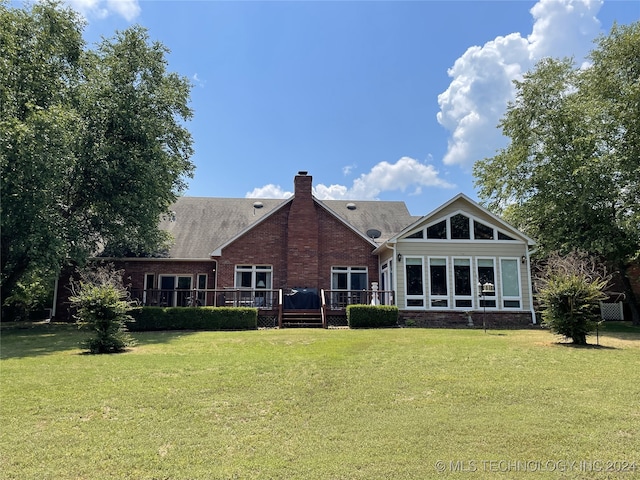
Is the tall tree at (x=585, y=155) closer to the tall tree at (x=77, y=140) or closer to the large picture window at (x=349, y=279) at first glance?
the large picture window at (x=349, y=279)

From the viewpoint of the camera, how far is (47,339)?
14.3 meters

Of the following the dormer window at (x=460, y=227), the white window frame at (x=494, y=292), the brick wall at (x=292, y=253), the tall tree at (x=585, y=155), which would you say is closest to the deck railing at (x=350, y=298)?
the brick wall at (x=292, y=253)

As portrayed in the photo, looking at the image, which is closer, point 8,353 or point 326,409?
point 326,409

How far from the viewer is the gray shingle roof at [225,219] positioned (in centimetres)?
2328

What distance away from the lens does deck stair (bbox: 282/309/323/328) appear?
18.4 metres

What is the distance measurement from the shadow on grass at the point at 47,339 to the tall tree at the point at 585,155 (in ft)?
55.5

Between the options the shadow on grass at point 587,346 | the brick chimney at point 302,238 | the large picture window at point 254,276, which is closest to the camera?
the shadow on grass at point 587,346

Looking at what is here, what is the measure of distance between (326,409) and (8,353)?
31.6ft

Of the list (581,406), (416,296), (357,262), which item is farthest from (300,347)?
(357,262)

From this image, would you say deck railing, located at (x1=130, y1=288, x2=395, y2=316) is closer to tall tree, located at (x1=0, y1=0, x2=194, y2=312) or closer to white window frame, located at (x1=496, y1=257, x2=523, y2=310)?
tall tree, located at (x1=0, y1=0, x2=194, y2=312)

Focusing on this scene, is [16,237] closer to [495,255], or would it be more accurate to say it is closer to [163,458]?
[163,458]

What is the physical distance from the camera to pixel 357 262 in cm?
2153

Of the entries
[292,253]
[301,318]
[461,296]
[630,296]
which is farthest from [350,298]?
[630,296]

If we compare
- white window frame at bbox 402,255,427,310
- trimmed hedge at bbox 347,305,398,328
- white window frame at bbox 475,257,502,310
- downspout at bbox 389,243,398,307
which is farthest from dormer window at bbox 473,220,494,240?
trimmed hedge at bbox 347,305,398,328
